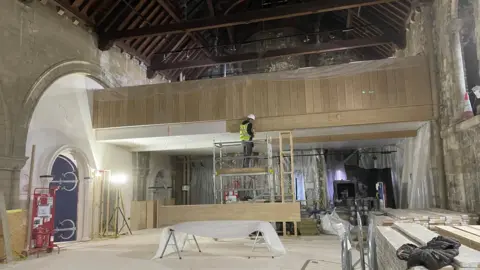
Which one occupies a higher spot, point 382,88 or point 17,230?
point 382,88

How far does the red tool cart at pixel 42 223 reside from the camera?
23.8 ft

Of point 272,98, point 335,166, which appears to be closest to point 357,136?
point 272,98

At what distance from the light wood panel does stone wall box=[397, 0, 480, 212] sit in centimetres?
49

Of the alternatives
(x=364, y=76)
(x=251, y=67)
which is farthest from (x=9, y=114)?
(x=251, y=67)

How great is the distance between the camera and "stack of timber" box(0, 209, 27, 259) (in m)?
6.88

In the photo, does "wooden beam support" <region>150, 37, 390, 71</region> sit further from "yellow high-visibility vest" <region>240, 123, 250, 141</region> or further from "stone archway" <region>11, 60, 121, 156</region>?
"yellow high-visibility vest" <region>240, 123, 250, 141</region>

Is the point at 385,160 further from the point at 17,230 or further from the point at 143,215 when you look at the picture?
the point at 17,230

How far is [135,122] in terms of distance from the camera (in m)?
9.85

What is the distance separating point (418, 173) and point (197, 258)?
5742mm

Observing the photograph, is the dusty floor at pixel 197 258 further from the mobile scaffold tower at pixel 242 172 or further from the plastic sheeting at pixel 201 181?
the plastic sheeting at pixel 201 181

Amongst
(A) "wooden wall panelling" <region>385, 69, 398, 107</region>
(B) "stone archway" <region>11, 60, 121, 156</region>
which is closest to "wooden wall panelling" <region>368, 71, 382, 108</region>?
(A) "wooden wall panelling" <region>385, 69, 398, 107</region>

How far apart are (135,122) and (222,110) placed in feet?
7.80

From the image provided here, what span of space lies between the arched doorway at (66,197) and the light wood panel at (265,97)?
143cm

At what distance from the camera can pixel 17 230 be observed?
7047 millimetres
